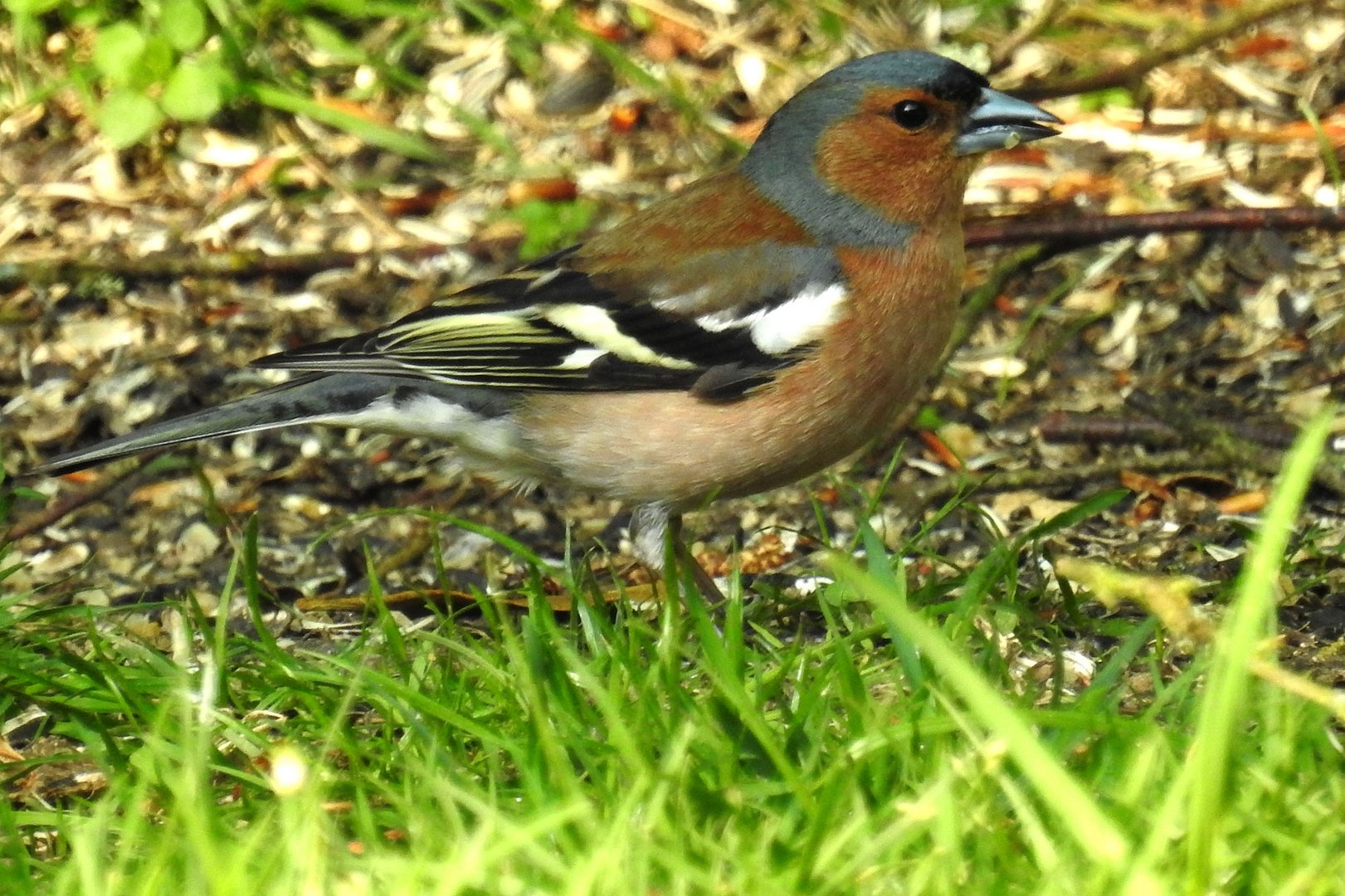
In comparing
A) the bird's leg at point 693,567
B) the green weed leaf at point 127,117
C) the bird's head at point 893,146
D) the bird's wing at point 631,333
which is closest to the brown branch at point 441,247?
the green weed leaf at point 127,117

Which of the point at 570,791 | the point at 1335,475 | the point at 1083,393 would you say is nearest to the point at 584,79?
the point at 1083,393

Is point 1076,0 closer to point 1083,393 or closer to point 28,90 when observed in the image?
point 1083,393

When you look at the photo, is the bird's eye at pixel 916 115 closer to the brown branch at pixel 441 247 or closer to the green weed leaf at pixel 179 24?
the brown branch at pixel 441 247

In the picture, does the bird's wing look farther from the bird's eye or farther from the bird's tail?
the bird's eye

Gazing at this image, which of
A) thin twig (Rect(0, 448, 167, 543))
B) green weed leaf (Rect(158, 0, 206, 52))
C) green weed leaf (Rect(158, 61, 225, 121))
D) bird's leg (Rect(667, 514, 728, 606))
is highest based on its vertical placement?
bird's leg (Rect(667, 514, 728, 606))

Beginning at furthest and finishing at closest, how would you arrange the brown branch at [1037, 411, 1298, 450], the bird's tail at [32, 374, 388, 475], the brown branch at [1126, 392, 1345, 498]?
the brown branch at [1037, 411, 1298, 450] < the brown branch at [1126, 392, 1345, 498] < the bird's tail at [32, 374, 388, 475]

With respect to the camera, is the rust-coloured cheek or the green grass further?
the rust-coloured cheek

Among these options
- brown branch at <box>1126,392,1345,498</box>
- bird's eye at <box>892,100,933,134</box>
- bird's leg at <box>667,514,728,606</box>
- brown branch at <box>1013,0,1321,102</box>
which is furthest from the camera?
brown branch at <box>1013,0,1321,102</box>

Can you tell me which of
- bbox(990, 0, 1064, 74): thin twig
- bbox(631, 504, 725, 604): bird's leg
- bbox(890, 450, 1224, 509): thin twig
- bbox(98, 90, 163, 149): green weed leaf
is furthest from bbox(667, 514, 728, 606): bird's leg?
bbox(98, 90, 163, 149): green weed leaf

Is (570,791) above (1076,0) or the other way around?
above

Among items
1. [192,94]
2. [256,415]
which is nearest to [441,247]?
[192,94]
